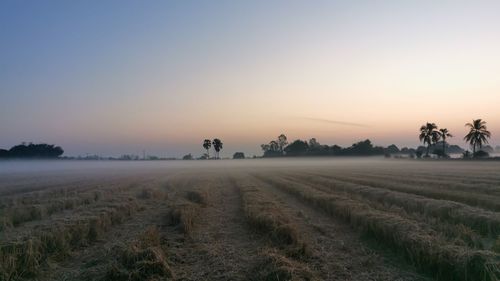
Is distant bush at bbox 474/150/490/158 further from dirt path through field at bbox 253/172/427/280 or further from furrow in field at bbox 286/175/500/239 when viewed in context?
dirt path through field at bbox 253/172/427/280

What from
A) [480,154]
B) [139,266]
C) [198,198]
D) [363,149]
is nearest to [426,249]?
[139,266]

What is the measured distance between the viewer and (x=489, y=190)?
2088cm

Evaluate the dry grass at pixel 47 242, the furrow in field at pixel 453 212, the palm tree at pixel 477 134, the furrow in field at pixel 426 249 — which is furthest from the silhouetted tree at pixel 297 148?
the dry grass at pixel 47 242

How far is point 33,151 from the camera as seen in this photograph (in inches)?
5989

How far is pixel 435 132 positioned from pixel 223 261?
4848 inches

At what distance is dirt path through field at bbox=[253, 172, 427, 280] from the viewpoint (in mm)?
7973

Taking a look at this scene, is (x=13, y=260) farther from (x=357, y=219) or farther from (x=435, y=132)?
(x=435, y=132)

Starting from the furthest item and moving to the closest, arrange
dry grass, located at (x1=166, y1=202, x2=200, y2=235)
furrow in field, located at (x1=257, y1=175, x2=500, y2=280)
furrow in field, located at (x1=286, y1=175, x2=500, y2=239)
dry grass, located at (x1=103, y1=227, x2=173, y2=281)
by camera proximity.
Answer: dry grass, located at (x1=166, y1=202, x2=200, y2=235) → furrow in field, located at (x1=286, y1=175, x2=500, y2=239) → dry grass, located at (x1=103, y1=227, x2=173, y2=281) → furrow in field, located at (x1=257, y1=175, x2=500, y2=280)

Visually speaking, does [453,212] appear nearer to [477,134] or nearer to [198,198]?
[198,198]

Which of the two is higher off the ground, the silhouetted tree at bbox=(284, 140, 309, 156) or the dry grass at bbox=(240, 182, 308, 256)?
the silhouetted tree at bbox=(284, 140, 309, 156)

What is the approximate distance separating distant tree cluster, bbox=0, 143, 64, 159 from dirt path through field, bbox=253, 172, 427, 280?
158746 mm

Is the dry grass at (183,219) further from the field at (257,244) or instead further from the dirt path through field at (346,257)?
the dirt path through field at (346,257)

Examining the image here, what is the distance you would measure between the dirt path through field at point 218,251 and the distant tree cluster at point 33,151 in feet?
510

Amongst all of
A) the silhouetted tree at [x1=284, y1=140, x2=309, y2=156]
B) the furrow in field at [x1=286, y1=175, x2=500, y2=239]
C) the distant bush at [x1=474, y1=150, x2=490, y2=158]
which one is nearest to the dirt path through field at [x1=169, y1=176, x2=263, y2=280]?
the furrow in field at [x1=286, y1=175, x2=500, y2=239]
